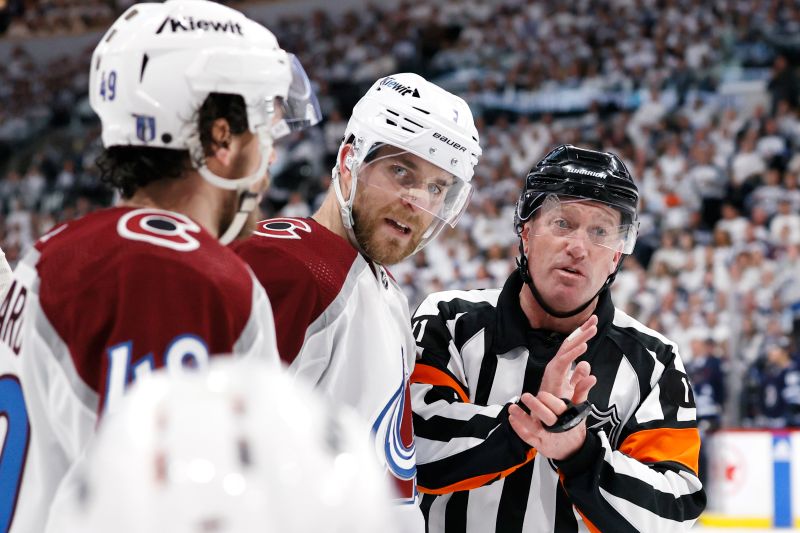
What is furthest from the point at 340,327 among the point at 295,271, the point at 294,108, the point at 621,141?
the point at 621,141

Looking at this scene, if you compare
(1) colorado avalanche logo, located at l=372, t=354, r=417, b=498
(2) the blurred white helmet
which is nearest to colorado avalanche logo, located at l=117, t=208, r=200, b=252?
(2) the blurred white helmet

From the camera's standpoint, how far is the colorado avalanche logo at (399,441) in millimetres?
2516

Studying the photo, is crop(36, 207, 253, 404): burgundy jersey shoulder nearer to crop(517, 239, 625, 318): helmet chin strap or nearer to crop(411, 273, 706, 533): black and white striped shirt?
crop(411, 273, 706, 533): black and white striped shirt

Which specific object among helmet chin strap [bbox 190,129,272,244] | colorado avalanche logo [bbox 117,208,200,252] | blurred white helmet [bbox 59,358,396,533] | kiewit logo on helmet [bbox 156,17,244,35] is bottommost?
blurred white helmet [bbox 59,358,396,533]

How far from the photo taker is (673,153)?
14586 millimetres

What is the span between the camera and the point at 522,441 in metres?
2.65

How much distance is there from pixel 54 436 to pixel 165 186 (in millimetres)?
465

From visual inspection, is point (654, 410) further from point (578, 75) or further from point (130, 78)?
point (578, 75)

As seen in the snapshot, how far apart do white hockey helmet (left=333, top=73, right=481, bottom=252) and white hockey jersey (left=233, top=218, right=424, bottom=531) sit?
0.19m

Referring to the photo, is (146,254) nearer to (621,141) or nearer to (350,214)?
(350,214)

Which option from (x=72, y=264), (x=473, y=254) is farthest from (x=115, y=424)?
(x=473, y=254)

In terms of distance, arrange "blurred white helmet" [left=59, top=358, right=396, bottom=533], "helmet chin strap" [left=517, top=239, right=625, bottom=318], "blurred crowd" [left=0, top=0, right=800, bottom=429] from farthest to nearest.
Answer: "blurred crowd" [left=0, top=0, right=800, bottom=429] → "helmet chin strap" [left=517, top=239, right=625, bottom=318] → "blurred white helmet" [left=59, top=358, right=396, bottom=533]

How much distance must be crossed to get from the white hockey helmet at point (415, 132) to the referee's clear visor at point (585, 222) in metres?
0.38

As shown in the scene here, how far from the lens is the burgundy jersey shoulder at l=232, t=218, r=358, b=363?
2.34m
